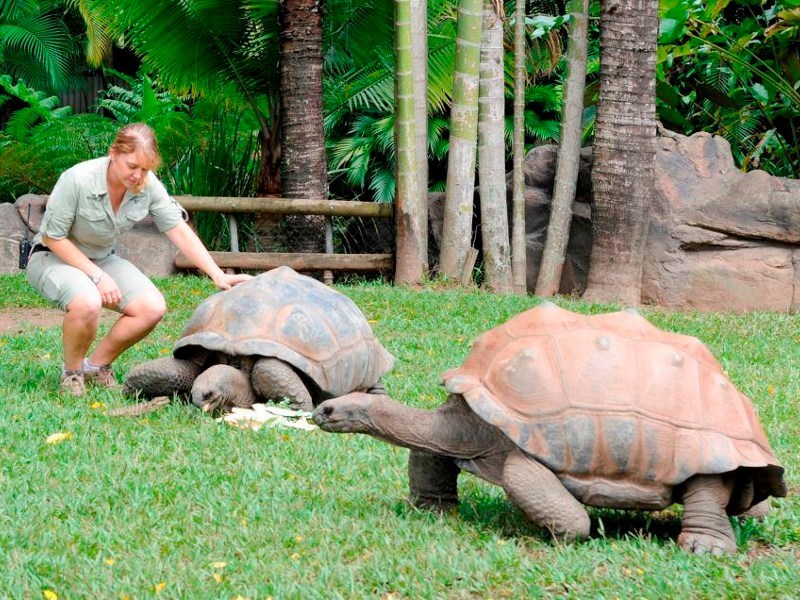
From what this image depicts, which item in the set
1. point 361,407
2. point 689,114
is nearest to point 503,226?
point 689,114

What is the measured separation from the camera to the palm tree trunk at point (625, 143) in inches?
436

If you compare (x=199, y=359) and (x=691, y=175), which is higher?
(x=691, y=175)

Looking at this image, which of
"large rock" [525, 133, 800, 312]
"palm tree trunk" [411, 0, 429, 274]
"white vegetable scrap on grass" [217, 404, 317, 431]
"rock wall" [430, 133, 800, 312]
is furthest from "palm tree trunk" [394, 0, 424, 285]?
"white vegetable scrap on grass" [217, 404, 317, 431]

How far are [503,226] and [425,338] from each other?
341 centimetres

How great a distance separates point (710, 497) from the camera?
407 cm

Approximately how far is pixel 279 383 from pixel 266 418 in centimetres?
24

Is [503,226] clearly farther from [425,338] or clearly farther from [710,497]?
[710,497]

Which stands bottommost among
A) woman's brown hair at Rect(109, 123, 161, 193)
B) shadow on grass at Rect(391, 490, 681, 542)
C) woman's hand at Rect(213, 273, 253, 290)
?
shadow on grass at Rect(391, 490, 681, 542)

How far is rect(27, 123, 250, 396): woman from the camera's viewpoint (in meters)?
6.45

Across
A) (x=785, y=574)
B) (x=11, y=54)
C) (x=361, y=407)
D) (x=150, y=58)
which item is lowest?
(x=785, y=574)

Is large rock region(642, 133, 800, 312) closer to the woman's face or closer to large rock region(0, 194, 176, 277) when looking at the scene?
large rock region(0, 194, 176, 277)

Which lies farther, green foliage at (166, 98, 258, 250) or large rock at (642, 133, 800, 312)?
green foliage at (166, 98, 258, 250)

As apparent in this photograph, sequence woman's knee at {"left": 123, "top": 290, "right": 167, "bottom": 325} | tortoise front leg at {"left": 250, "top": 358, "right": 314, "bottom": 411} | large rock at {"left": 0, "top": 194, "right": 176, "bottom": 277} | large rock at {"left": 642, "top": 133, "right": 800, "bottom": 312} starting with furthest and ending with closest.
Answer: large rock at {"left": 0, "top": 194, "right": 176, "bottom": 277}
large rock at {"left": 642, "top": 133, "right": 800, "bottom": 312}
woman's knee at {"left": 123, "top": 290, "right": 167, "bottom": 325}
tortoise front leg at {"left": 250, "top": 358, "right": 314, "bottom": 411}

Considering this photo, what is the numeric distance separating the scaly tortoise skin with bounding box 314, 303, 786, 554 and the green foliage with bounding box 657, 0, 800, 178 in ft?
28.9
